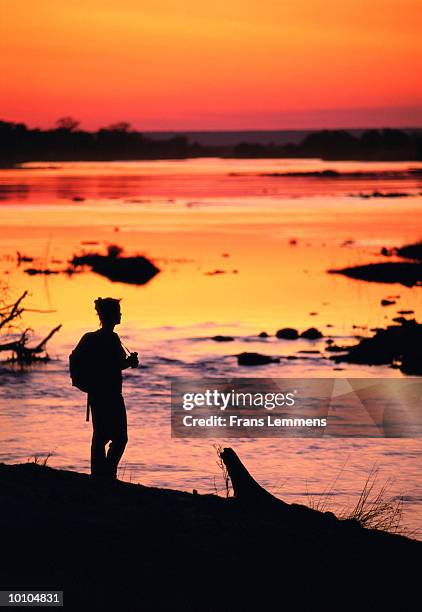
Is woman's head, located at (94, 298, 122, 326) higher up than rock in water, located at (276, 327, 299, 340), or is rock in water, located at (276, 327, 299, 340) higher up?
woman's head, located at (94, 298, 122, 326)

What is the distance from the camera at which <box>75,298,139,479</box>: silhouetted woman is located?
11.0 meters

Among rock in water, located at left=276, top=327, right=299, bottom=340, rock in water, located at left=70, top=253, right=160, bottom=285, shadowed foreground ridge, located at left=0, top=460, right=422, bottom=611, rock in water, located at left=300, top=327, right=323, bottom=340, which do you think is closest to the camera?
shadowed foreground ridge, located at left=0, top=460, right=422, bottom=611

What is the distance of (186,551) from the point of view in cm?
1005

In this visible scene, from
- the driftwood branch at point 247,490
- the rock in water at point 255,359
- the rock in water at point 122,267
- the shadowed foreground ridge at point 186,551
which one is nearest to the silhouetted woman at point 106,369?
the shadowed foreground ridge at point 186,551

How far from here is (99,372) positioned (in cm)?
1102

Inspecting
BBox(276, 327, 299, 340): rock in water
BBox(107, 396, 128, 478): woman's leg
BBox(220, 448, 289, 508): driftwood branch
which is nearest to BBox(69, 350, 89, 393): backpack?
BBox(107, 396, 128, 478): woman's leg

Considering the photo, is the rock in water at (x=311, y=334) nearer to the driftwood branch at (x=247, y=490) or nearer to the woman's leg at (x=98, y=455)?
the driftwood branch at (x=247, y=490)

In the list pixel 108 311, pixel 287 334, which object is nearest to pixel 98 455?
pixel 108 311

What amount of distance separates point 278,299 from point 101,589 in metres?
31.4

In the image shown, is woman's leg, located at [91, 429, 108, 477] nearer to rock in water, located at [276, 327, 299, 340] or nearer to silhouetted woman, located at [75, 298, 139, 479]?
silhouetted woman, located at [75, 298, 139, 479]

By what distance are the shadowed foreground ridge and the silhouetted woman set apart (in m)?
0.70

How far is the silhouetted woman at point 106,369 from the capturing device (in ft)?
36.0

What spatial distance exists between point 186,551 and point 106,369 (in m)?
1.89

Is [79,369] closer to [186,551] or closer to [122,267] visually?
[186,551]
